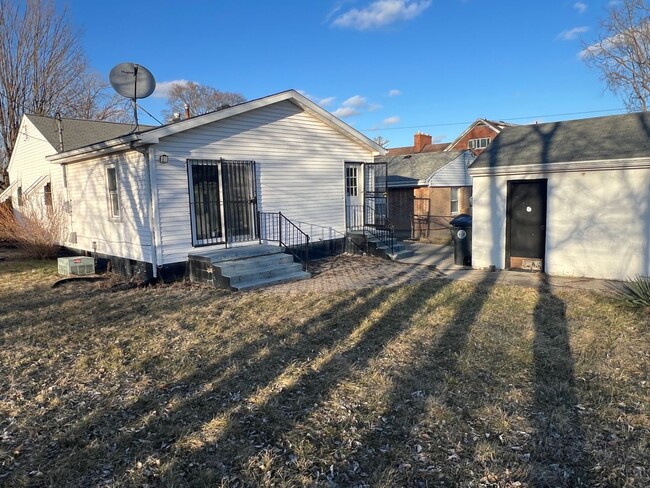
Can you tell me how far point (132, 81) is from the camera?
9.62 m

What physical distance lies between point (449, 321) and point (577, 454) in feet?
10.2

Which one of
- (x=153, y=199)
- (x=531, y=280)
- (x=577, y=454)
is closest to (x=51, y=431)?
(x=577, y=454)

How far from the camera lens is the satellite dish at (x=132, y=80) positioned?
950 centimetres

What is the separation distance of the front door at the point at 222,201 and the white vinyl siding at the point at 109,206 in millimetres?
1011

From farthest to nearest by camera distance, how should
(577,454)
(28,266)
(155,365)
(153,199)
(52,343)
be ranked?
(28,266) → (153,199) → (52,343) → (155,365) → (577,454)

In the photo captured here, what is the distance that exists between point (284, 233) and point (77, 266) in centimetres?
499

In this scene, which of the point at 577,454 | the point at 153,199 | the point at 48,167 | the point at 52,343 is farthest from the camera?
the point at 48,167

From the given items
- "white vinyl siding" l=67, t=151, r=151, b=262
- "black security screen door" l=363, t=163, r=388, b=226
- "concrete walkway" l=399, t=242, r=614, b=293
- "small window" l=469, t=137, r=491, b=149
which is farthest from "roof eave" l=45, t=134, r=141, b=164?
"small window" l=469, t=137, r=491, b=149

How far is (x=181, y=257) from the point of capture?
915 cm

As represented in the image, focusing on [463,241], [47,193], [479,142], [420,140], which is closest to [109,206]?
[47,193]

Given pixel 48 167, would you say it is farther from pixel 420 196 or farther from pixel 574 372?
pixel 574 372

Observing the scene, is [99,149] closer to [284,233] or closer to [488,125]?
[284,233]

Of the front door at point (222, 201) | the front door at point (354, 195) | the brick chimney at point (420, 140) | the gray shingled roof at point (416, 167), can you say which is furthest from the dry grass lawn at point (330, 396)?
the brick chimney at point (420, 140)

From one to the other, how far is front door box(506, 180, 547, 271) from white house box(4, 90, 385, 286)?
4.58 metres
